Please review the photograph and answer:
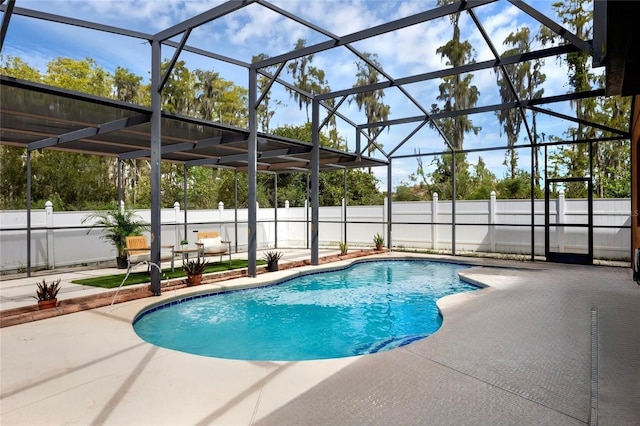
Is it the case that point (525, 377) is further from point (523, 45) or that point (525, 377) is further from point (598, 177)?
point (523, 45)

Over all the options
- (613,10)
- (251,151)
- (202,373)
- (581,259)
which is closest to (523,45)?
(581,259)

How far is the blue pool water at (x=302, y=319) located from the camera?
4.75 metres

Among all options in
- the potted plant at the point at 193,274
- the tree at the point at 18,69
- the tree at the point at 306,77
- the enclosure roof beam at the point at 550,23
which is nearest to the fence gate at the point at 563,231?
the enclosure roof beam at the point at 550,23

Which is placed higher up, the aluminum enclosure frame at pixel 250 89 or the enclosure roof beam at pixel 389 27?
the enclosure roof beam at pixel 389 27

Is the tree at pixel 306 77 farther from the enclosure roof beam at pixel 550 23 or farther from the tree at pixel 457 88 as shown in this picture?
the enclosure roof beam at pixel 550 23

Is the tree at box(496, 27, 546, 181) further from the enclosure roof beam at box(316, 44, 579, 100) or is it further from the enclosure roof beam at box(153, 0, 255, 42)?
the enclosure roof beam at box(153, 0, 255, 42)

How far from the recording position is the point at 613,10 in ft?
6.97

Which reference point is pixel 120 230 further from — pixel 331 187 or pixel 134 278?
pixel 331 187

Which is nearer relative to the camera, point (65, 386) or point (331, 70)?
point (65, 386)

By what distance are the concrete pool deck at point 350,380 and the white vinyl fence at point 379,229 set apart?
17.8ft

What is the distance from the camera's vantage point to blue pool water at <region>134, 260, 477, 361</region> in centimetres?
475

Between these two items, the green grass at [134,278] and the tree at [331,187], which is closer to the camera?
the green grass at [134,278]

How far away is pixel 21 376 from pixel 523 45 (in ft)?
74.6

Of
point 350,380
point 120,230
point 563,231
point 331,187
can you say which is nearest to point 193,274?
point 120,230
